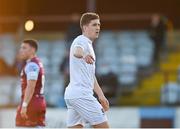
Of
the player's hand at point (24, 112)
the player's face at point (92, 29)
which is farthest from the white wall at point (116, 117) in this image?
the player's face at point (92, 29)

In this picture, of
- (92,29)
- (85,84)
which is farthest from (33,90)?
(92,29)

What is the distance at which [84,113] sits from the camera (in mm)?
10367

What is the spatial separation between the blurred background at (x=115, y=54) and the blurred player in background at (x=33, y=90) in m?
5.79

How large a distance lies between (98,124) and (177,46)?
41.9 ft

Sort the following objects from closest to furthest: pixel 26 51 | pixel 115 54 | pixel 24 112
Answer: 1. pixel 24 112
2. pixel 26 51
3. pixel 115 54

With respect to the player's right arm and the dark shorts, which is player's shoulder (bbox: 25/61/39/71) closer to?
the dark shorts

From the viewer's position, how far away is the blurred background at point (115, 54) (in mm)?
18312

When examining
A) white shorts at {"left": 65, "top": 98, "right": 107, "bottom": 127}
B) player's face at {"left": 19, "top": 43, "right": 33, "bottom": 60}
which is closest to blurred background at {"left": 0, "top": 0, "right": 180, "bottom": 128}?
player's face at {"left": 19, "top": 43, "right": 33, "bottom": 60}

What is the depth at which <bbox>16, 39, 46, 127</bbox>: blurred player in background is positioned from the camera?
11492mm

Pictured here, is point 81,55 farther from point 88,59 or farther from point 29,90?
point 29,90

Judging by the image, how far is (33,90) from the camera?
11.4 meters

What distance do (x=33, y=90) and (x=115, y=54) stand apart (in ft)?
36.8

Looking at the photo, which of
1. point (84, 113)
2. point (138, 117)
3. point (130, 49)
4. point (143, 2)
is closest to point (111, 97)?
point (138, 117)

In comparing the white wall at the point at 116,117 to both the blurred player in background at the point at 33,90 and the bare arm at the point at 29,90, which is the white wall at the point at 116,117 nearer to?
the blurred player in background at the point at 33,90
